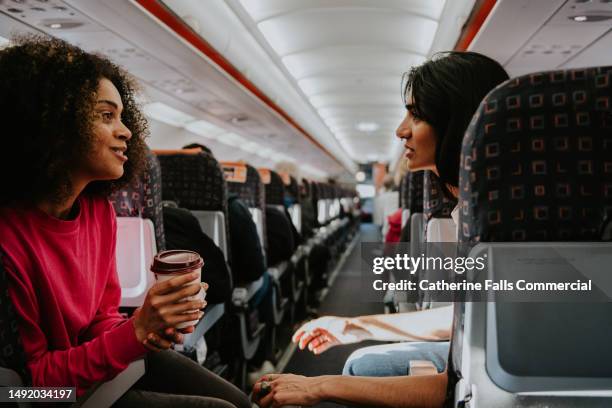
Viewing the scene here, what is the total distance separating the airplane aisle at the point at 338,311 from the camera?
1418mm

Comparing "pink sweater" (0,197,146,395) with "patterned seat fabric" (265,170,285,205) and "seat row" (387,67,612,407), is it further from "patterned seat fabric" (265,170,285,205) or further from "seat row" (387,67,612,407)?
"patterned seat fabric" (265,170,285,205)

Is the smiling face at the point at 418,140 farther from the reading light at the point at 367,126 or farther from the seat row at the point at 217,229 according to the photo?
the reading light at the point at 367,126

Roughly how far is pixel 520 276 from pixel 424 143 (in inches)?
26.1

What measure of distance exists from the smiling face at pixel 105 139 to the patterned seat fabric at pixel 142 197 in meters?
0.46

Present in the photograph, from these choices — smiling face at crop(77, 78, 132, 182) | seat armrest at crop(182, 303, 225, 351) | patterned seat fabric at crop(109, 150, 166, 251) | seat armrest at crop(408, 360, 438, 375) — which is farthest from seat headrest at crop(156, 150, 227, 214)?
seat armrest at crop(408, 360, 438, 375)

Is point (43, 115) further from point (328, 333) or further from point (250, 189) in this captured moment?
point (250, 189)

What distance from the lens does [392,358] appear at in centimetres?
168

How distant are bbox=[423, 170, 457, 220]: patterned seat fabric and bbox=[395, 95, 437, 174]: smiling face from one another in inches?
16.4

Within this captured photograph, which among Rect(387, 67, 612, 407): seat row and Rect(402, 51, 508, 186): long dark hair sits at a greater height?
Rect(402, 51, 508, 186): long dark hair

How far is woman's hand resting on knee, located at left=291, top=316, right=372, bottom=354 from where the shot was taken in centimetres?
132

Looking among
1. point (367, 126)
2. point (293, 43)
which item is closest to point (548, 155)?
point (293, 43)

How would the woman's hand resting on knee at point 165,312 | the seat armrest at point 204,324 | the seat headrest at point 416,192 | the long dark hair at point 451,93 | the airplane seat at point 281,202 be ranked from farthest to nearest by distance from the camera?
1. the airplane seat at point 281,202
2. the seat headrest at point 416,192
3. the seat armrest at point 204,324
4. the long dark hair at point 451,93
5. the woman's hand resting on knee at point 165,312

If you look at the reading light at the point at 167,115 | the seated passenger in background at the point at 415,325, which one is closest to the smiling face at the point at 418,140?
the seated passenger in background at the point at 415,325

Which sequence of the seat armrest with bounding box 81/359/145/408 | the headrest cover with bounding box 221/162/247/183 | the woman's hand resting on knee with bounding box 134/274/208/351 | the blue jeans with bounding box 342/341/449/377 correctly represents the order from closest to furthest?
the woman's hand resting on knee with bounding box 134/274/208/351 < the seat armrest with bounding box 81/359/145/408 < the blue jeans with bounding box 342/341/449/377 < the headrest cover with bounding box 221/162/247/183
